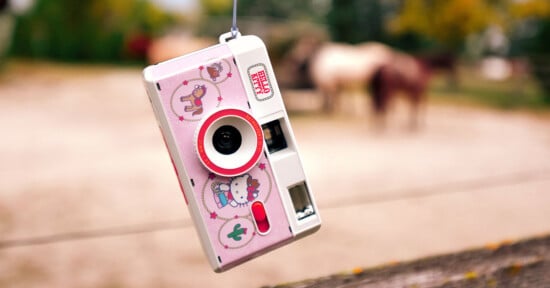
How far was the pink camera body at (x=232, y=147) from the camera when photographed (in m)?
1.04

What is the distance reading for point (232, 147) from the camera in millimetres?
1125

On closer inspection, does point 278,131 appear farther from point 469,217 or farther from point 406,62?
point 406,62

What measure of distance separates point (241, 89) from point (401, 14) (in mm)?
13765

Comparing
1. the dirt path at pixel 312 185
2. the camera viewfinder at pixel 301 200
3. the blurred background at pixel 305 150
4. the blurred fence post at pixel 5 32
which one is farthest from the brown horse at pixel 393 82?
the blurred fence post at pixel 5 32

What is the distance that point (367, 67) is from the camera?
8.76 meters

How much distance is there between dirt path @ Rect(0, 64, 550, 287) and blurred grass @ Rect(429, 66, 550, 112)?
2.20 metres

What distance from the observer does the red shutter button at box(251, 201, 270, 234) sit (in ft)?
3.71

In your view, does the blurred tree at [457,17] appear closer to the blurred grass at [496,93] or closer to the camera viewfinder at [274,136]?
the blurred grass at [496,93]

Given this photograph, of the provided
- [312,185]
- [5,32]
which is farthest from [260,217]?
[5,32]

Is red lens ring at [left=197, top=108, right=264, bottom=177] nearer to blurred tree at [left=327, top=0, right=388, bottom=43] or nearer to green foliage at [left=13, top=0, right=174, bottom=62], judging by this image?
green foliage at [left=13, top=0, right=174, bottom=62]

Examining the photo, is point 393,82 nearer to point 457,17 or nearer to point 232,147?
point 232,147

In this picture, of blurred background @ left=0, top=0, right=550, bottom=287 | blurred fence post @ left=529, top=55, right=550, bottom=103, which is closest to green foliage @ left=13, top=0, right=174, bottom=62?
blurred background @ left=0, top=0, right=550, bottom=287

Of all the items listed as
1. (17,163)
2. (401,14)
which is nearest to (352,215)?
(17,163)

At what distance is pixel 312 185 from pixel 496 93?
867 centimetres
